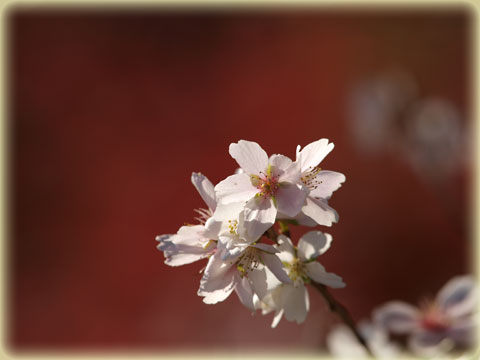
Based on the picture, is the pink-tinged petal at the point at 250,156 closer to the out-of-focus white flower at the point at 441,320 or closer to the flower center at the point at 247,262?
the flower center at the point at 247,262

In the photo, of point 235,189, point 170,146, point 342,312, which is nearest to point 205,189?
point 235,189

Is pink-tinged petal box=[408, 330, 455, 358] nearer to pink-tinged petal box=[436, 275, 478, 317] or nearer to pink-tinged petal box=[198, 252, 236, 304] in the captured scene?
pink-tinged petal box=[436, 275, 478, 317]

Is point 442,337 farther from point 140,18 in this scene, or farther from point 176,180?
point 140,18

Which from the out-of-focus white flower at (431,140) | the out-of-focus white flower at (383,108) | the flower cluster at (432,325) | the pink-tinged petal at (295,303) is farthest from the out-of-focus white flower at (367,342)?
→ the out-of-focus white flower at (383,108)

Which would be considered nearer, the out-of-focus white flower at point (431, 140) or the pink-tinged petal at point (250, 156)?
the pink-tinged petal at point (250, 156)

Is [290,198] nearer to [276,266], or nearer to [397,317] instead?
[276,266]

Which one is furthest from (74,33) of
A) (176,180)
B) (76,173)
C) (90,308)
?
(90,308)

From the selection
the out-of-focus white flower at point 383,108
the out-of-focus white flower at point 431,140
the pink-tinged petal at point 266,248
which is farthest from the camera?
the out-of-focus white flower at point 383,108
